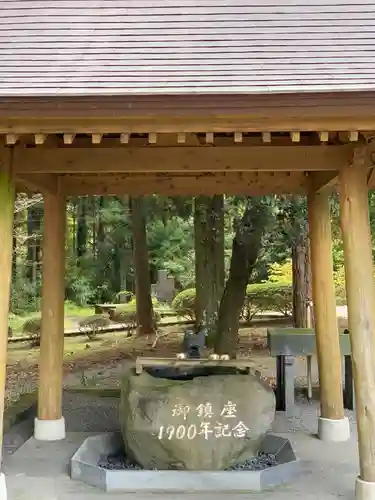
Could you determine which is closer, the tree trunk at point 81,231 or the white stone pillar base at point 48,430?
the white stone pillar base at point 48,430

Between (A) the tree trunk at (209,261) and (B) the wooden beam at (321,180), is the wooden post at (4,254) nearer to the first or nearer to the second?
(B) the wooden beam at (321,180)

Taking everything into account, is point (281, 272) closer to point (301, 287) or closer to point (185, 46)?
point (301, 287)

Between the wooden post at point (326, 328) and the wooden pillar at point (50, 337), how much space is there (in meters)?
2.68

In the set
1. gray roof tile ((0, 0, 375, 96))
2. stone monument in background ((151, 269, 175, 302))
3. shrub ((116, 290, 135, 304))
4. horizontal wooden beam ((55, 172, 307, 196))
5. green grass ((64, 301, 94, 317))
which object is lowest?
green grass ((64, 301, 94, 317))

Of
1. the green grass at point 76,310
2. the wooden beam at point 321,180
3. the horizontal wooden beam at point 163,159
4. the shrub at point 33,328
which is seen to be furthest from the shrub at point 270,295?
the horizontal wooden beam at point 163,159

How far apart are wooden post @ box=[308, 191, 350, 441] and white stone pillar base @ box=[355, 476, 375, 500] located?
5.64 ft

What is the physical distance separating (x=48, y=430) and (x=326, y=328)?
9.97 ft

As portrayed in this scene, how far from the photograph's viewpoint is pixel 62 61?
411 centimetres

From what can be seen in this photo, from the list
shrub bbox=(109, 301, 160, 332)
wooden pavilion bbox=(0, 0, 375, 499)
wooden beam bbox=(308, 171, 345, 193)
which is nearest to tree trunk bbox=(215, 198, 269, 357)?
wooden beam bbox=(308, 171, 345, 193)

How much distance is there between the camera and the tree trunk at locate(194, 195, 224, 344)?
10.6 meters

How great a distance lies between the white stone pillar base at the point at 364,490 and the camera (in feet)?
13.4

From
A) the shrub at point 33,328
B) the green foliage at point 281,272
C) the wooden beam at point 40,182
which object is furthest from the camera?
the green foliage at point 281,272

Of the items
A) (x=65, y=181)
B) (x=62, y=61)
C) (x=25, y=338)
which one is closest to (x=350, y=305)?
(x=62, y=61)

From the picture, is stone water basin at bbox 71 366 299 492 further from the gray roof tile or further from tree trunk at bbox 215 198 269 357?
tree trunk at bbox 215 198 269 357
